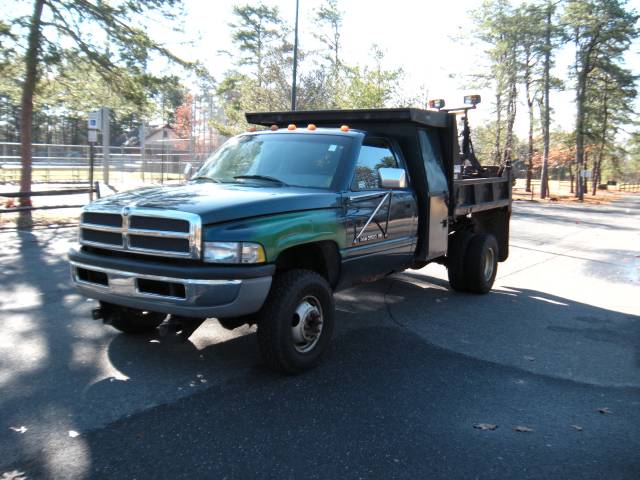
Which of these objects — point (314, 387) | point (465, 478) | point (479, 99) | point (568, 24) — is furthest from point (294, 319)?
point (568, 24)

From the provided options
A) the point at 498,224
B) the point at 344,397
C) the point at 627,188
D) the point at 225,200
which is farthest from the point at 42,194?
the point at 627,188

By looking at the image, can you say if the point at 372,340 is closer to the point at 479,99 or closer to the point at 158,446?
the point at 158,446

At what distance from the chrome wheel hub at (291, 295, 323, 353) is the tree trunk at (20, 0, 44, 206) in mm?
11762

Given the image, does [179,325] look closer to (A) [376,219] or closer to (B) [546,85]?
(A) [376,219]

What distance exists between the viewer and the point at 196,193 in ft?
15.0

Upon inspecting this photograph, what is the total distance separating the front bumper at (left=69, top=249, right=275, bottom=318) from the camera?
3926 mm

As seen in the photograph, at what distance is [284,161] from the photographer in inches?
211

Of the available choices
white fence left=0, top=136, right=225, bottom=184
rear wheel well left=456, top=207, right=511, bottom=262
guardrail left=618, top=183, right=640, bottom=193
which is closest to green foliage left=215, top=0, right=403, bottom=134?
white fence left=0, top=136, right=225, bottom=184

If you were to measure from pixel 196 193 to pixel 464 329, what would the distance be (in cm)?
313

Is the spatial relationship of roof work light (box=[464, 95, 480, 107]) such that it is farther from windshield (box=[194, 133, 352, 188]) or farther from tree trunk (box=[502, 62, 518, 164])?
tree trunk (box=[502, 62, 518, 164])

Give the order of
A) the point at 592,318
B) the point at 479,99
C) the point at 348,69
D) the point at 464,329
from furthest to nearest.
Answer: the point at 348,69, the point at 479,99, the point at 592,318, the point at 464,329

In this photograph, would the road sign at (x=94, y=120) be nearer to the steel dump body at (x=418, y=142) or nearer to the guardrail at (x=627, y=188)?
the steel dump body at (x=418, y=142)

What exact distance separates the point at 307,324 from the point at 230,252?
96 centimetres

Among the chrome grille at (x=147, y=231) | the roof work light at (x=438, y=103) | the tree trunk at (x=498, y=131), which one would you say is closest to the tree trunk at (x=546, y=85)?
the tree trunk at (x=498, y=131)
